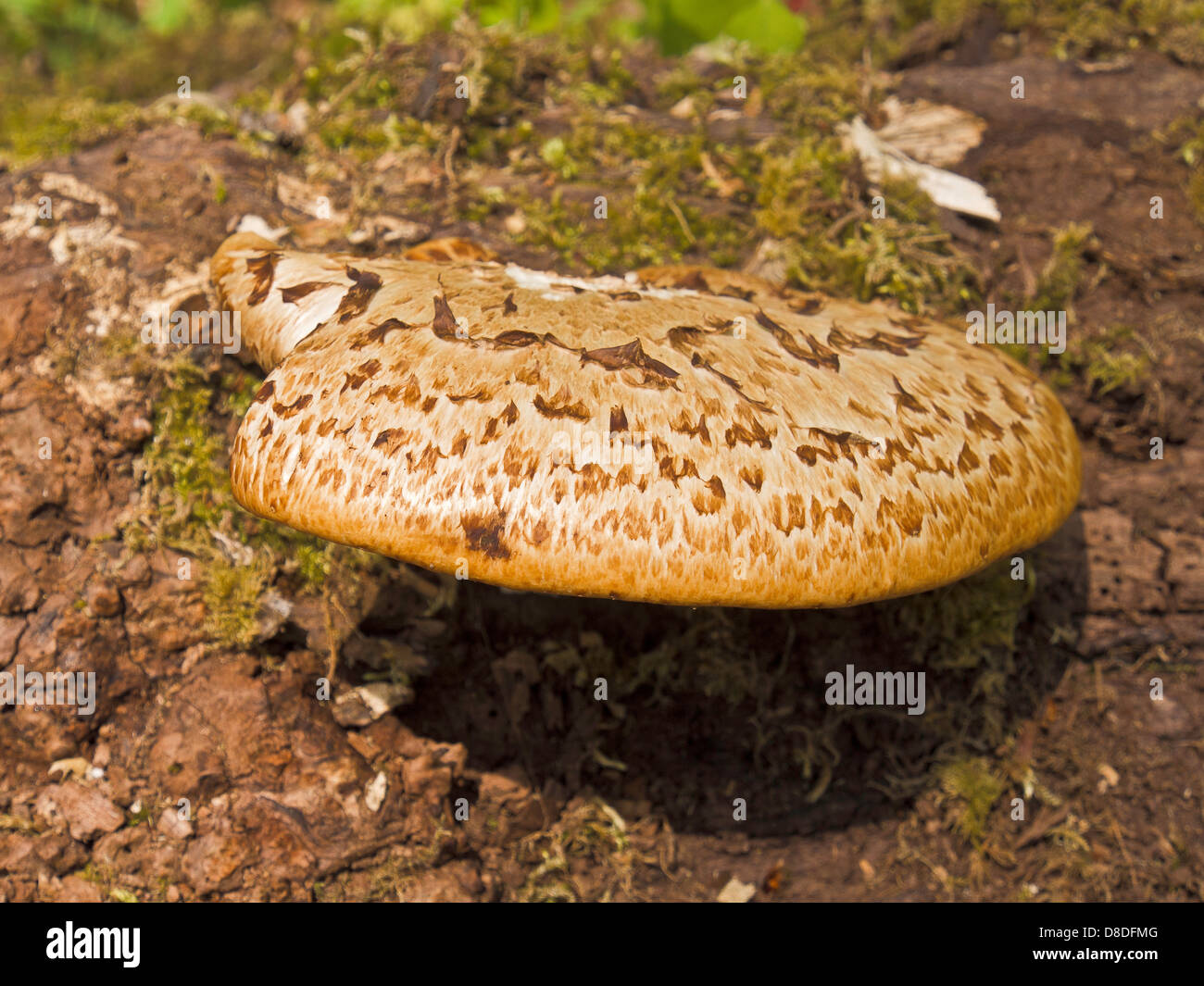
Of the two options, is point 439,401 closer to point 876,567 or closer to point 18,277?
point 876,567

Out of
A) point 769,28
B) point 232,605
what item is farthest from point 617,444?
point 769,28

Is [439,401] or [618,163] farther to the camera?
[618,163]

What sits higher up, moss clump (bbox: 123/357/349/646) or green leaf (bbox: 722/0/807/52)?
green leaf (bbox: 722/0/807/52)

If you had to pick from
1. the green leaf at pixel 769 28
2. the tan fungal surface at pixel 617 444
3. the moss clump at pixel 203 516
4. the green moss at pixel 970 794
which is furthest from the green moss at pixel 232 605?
the green leaf at pixel 769 28

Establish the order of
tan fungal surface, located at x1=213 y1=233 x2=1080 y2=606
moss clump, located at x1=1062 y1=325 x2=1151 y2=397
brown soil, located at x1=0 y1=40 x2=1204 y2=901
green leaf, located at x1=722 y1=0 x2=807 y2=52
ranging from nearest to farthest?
tan fungal surface, located at x1=213 y1=233 x2=1080 y2=606 < brown soil, located at x1=0 y1=40 x2=1204 y2=901 < moss clump, located at x1=1062 y1=325 x2=1151 y2=397 < green leaf, located at x1=722 y1=0 x2=807 y2=52

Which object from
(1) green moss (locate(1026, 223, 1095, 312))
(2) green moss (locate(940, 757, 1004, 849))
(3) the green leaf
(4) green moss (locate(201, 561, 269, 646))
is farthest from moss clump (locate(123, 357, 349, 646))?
(3) the green leaf

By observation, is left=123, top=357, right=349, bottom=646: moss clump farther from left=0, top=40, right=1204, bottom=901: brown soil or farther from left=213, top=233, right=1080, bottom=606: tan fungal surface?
left=213, top=233, right=1080, bottom=606: tan fungal surface
